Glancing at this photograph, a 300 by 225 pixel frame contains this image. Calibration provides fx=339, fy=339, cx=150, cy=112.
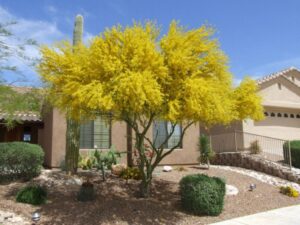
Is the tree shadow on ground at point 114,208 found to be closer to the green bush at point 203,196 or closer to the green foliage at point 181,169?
the green bush at point 203,196

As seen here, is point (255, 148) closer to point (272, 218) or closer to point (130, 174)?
point (130, 174)

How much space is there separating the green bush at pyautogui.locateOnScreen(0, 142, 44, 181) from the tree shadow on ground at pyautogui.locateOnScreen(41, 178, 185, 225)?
1.76 meters

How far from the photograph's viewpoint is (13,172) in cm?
1238

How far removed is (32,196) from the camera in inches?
400

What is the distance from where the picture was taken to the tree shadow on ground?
940 cm

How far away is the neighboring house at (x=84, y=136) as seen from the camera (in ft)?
50.8

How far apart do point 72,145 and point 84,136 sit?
3.11m

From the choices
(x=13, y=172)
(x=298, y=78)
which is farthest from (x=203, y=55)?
(x=298, y=78)

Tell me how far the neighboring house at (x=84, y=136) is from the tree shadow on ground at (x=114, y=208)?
2.98m

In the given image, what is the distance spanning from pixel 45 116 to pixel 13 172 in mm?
4810

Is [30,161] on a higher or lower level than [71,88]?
lower

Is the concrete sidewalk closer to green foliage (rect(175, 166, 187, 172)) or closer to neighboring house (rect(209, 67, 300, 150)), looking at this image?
green foliage (rect(175, 166, 187, 172))

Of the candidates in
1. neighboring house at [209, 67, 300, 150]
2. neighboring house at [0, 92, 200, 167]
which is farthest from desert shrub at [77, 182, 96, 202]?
neighboring house at [209, 67, 300, 150]

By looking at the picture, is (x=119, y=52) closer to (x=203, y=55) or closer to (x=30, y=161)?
(x=203, y=55)
